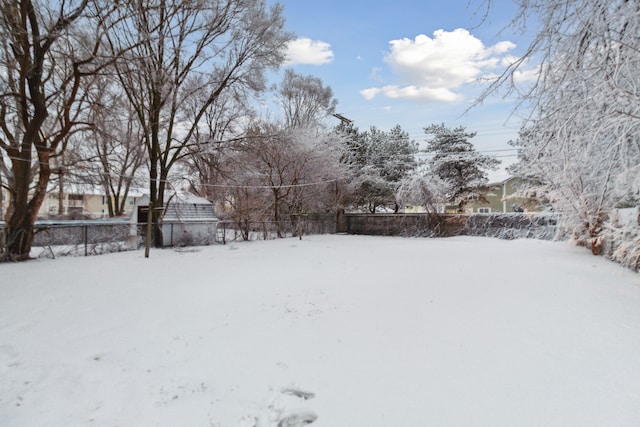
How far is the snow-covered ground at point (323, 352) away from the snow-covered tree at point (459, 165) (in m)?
15.0

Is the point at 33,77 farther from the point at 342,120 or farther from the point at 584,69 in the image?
the point at 342,120

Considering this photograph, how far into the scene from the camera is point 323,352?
2.99 metres

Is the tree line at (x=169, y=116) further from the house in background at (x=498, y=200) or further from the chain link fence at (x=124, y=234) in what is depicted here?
the house in background at (x=498, y=200)

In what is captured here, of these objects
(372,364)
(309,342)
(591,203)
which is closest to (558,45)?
(372,364)

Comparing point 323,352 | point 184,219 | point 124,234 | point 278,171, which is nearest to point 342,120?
point 278,171

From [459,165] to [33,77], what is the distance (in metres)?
19.6

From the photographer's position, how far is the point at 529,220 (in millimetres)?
15016

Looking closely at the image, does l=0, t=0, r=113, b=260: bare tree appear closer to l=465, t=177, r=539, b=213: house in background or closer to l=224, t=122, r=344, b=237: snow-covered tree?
l=224, t=122, r=344, b=237: snow-covered tree

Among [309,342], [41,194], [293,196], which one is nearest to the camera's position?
[309,342]

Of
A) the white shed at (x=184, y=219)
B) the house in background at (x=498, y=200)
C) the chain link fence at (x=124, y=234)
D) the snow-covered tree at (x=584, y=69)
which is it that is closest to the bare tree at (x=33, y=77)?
the chain link fence at (x=124, y=234)

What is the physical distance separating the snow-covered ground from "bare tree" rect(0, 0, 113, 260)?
124 inches

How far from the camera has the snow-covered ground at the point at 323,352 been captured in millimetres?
2131

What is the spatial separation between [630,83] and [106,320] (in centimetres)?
539

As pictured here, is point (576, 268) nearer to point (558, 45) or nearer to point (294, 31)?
point (558, 45)
